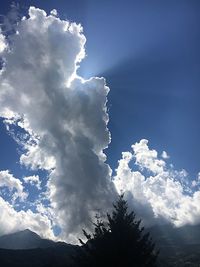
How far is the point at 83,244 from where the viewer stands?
88.3ft

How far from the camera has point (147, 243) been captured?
26922mm

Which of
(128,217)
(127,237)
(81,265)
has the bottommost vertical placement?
(81,265)

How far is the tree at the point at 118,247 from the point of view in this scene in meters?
25.1

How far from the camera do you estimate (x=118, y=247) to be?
25.3 meters

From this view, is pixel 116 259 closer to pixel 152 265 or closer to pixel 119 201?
pixel 152 265

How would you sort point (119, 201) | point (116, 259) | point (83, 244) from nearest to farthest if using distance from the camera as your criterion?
point (116, 259) < point (83, 244) < point (119, 201)

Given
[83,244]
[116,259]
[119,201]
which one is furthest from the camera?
[119,201]

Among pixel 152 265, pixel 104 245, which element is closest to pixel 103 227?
pixel 104 245

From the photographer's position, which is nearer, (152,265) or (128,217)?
(152,265)

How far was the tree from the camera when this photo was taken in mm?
25116

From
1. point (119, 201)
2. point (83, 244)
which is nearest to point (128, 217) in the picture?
point (119, 201)

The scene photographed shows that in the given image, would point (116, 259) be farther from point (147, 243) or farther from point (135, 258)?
point (147, 243)

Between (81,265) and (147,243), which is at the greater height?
(147,243)

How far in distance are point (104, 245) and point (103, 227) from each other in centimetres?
176
